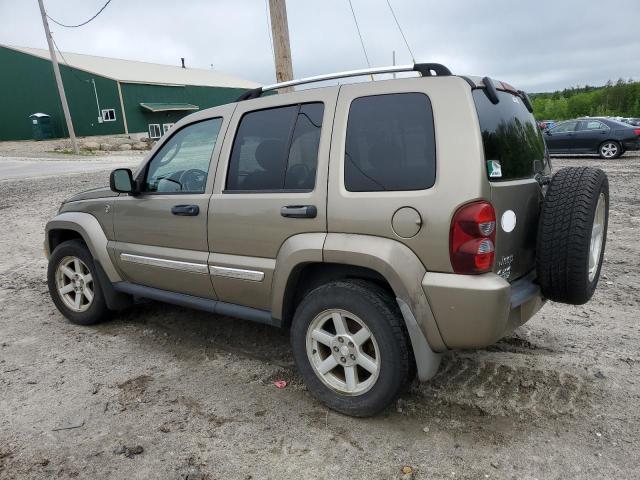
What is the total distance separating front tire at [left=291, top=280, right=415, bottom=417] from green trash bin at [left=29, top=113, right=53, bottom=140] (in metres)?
38.2

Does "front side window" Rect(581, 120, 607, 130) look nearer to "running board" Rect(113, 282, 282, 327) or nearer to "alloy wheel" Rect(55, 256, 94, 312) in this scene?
"running board" Rect(113, 282, 282, 327)

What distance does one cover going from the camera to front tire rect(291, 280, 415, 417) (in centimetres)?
264

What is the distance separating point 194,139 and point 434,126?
1925 mm

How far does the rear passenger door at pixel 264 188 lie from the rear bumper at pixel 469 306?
0.74 meters

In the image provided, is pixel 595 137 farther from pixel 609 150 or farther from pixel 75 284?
pixel 75 284

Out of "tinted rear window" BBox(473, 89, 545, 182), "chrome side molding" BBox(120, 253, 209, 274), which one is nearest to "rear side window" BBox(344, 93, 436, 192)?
"tinted rear window" BBox(473, 89, 545, 182)

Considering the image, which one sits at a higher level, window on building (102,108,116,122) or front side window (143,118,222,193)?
window on building (102,108,116,122)

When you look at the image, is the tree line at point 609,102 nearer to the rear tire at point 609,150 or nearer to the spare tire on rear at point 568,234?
the rear tire at point 609,150

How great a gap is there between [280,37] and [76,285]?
506 centimetres

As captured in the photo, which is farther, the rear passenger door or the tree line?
the tree line

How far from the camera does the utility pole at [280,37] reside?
25.0ft

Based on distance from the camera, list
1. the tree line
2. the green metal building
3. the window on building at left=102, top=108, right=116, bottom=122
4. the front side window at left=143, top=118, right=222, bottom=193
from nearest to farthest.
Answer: the front side window at left=143, top=118, right=222, bottom=193
the green metal building
the window on building at left=102, top=108, right=116, bottom=122
the tree line

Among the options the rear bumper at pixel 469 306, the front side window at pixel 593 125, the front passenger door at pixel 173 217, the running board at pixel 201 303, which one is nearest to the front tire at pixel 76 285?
the running board at pixel 201 303

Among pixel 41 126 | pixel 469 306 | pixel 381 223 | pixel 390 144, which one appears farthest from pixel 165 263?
pixel 41 126
